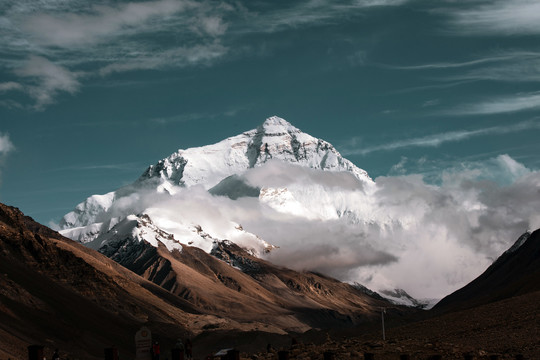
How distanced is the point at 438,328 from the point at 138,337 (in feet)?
321

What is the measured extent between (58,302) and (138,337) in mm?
165500

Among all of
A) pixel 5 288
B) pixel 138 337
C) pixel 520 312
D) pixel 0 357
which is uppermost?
pixel 5 288

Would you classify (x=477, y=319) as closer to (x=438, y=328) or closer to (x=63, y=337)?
(x=438, y=328)

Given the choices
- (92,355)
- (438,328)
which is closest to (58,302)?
(92,355)

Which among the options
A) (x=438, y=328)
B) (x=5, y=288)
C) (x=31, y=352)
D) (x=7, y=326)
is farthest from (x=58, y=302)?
(x=31, y=352)

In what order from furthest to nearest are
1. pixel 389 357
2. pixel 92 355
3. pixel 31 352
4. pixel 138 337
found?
pixel 92 355, pixel 389 357, pixel 31 352, pixel 138 337

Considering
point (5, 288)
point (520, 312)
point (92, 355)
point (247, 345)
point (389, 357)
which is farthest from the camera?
point (247, 345)

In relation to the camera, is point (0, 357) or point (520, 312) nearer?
point (0, 357)

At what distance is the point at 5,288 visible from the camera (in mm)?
172625

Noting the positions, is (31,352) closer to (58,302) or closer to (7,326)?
(7,326)

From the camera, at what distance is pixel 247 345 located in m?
189

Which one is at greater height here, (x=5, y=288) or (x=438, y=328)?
(x=5, y=288)

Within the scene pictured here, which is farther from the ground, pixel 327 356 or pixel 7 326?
pixel 7 326

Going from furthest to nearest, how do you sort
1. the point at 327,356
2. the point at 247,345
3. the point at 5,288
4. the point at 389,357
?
the point at 247,345
the point at 5,288
the point at 389,357
the point at 327,356
